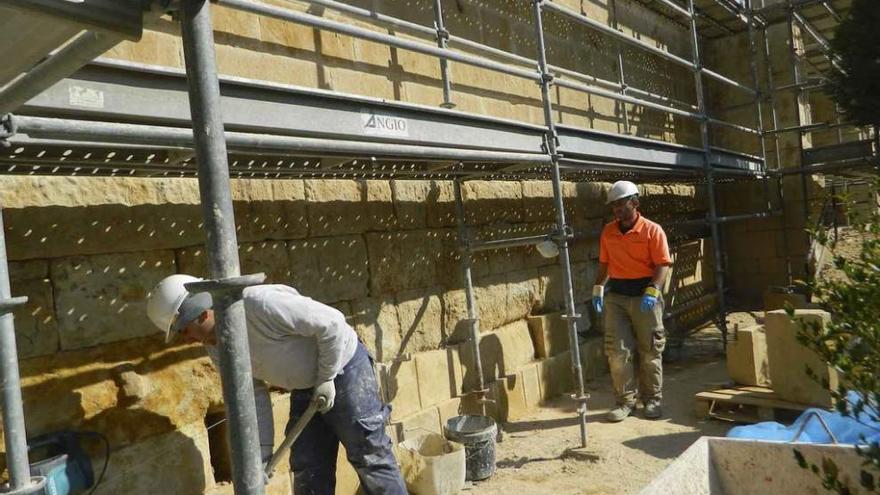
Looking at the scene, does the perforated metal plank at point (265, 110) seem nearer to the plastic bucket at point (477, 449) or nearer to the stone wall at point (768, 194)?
the plastic bucket at point (477, 449)

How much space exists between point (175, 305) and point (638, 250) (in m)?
3.89

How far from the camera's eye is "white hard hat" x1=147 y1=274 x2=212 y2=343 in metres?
2.78

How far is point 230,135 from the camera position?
2.57 m

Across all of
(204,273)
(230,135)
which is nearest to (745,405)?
(204,273)

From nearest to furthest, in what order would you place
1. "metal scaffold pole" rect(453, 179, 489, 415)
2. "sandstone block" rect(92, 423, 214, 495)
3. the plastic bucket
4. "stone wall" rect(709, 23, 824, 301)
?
"sandstone block" rect(92, 423, 214, 495), the plastic bucket, "metal scaffold pole" rect(453, 179, 489, 415), "stone wall" rect(709, 23, 824, 301)

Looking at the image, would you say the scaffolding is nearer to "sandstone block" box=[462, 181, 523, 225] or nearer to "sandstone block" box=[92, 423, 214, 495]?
"sandstone block" box=[462, 181, 523, 225]

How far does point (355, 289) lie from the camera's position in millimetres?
4469

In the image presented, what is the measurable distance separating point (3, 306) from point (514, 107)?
478 centimetres

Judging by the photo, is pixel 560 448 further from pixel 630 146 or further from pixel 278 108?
pixel 278 108

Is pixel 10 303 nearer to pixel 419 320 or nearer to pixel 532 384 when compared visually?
pixel 419 320

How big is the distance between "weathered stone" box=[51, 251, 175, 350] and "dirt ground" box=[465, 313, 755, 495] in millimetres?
2383

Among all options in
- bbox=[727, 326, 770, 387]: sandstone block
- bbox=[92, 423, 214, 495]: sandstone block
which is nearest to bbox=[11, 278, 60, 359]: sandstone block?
bbox=[92, 423, 214, 495]: sandstone block

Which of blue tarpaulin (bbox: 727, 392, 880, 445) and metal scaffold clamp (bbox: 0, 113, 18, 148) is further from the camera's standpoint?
blue tarpaulin (bbox: 727, 392, 880, 445)

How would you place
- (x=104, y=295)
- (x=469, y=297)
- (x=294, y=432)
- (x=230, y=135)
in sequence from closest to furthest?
(x=230, y=135)
(x=294, y=432)
(x=104, y=295)
(x=469, y=297)
